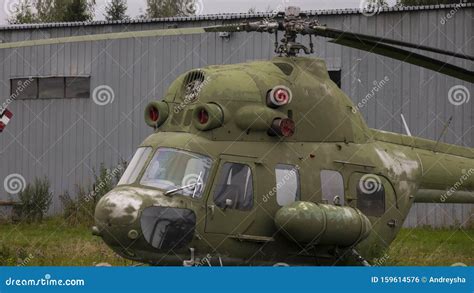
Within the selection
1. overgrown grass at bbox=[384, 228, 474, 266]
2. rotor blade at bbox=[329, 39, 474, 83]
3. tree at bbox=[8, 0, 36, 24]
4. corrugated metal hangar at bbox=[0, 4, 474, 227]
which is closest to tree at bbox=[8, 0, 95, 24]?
tree at bbox=[8, 0, 36, 24]

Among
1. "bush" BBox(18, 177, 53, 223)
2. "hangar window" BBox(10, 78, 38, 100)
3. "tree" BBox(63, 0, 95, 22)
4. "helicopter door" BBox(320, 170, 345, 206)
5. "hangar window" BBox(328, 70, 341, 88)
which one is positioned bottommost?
"bush" BBox(18, 177, 53, 223)

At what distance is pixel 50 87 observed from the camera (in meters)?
24.3

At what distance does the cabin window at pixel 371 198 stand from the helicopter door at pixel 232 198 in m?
1.67

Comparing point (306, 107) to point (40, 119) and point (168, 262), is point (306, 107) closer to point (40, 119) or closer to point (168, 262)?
point (168, 262)

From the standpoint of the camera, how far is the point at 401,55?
39.3ft

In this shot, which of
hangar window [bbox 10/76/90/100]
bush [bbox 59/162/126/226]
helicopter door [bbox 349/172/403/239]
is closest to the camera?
helicopter door [bbox 349/172/403/239]

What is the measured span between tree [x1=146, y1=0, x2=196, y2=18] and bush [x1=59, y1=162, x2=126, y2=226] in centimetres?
2253

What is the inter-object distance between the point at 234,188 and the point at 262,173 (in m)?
0.43

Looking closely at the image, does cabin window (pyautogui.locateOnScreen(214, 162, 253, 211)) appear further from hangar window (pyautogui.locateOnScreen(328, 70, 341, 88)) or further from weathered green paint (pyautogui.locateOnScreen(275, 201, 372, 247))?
hangar window (pyautogui.locateOnScreen(328, 70, 341, 88))

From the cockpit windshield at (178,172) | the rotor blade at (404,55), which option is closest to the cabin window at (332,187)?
the cockpit windshield at (178,172)

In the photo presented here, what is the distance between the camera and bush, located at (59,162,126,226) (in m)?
22.2

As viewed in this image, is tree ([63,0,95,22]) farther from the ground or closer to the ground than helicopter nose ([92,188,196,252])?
farther from the ground

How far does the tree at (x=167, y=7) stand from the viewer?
44781 mm

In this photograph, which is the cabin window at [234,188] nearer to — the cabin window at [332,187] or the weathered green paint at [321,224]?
the weathered green paint at [321,224]
